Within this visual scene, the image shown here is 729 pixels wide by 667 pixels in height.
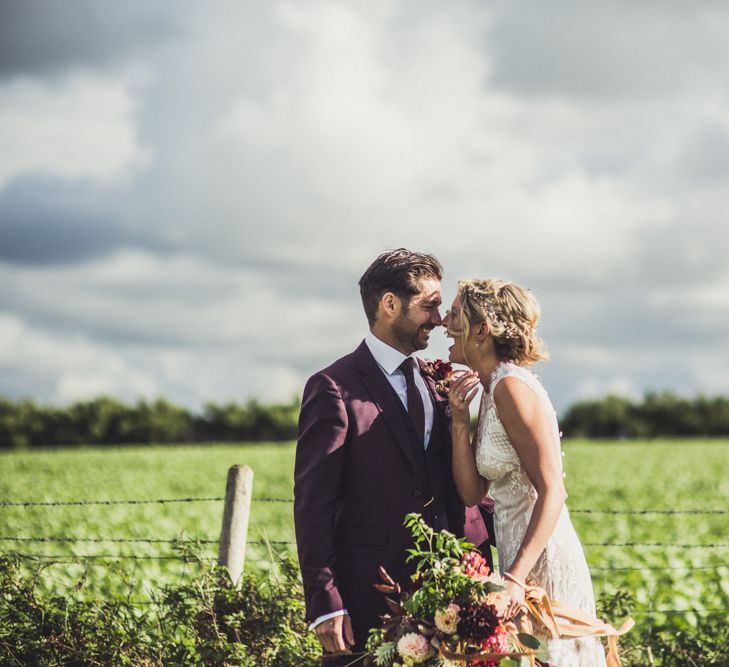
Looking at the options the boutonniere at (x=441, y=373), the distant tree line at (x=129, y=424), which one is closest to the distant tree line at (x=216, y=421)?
the distant tree line at (x=129, y=424)

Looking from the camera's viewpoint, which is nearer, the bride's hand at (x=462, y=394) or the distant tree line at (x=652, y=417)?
the bride's hand at (x=462, y=394)

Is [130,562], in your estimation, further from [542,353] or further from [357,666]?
[542,353]

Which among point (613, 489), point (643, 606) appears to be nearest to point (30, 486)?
point (613, 489)

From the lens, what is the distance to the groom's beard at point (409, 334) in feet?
12.9

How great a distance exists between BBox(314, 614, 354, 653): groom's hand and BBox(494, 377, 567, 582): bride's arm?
0.73 meters

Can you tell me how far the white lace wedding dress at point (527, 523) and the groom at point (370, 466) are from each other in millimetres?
254

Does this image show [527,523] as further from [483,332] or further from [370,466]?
[483,332]

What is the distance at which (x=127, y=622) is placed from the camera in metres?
5.16

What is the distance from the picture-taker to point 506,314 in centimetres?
374

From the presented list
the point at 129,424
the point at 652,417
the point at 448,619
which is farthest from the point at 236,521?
the point at 652,417

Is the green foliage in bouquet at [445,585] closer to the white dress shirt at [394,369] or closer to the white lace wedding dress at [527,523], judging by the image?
the white lace wedding dress at [527,523]

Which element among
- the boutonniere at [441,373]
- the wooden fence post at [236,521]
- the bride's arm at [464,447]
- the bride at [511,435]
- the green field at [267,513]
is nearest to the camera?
the bride at [511,435]

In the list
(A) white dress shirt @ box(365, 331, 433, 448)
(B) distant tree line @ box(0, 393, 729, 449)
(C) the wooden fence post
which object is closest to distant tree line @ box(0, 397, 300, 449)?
(B) distant tree line @ box(0, 393, 729, 449)

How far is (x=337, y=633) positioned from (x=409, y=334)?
1295 mm
